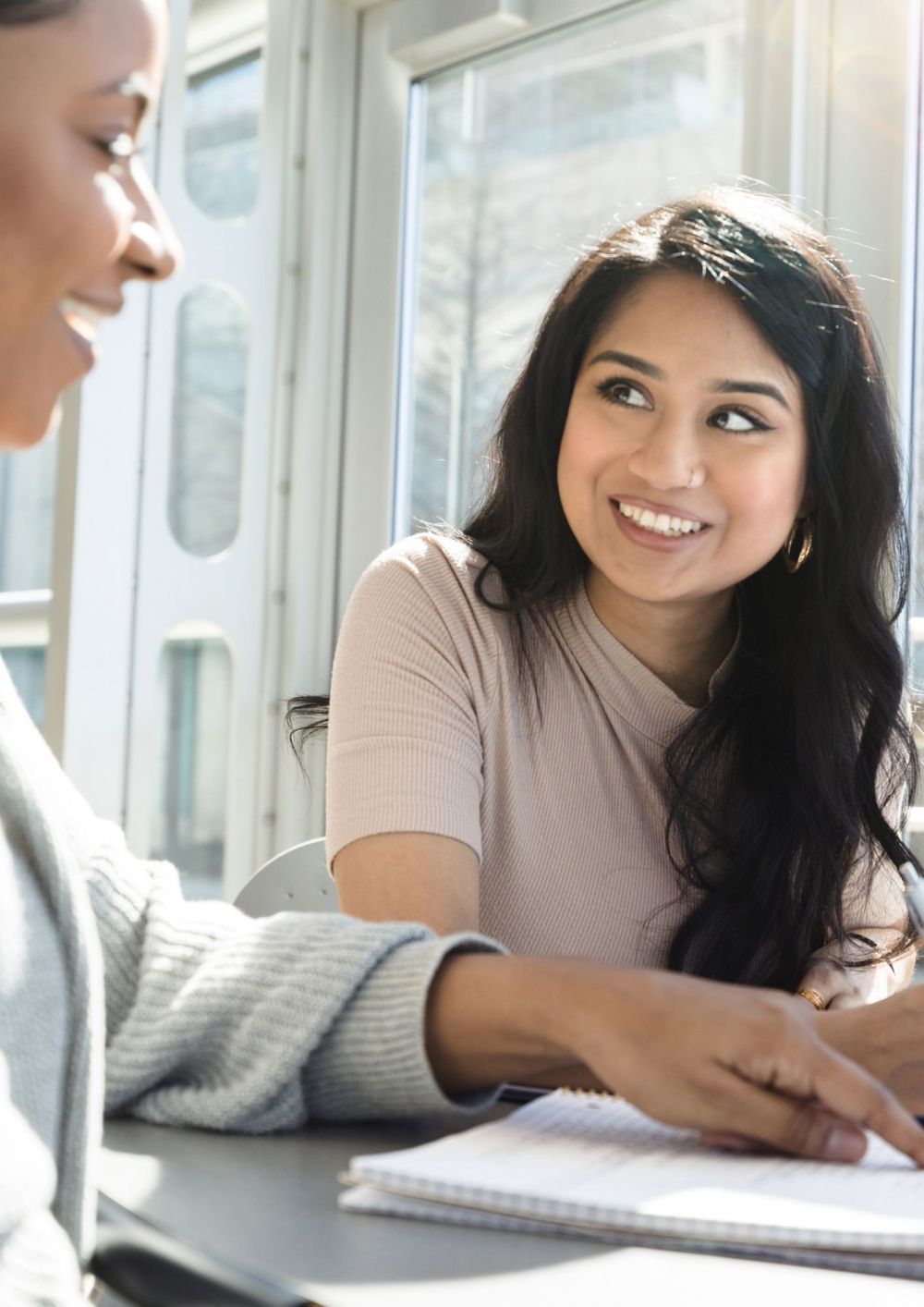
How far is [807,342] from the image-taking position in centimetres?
152

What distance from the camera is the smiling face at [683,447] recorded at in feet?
4.90

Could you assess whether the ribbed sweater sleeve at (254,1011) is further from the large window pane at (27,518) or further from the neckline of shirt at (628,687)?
the large window pane at (27,518)

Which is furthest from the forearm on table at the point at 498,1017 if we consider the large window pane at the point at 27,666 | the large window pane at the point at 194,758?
the large window pane at the point at 27,666

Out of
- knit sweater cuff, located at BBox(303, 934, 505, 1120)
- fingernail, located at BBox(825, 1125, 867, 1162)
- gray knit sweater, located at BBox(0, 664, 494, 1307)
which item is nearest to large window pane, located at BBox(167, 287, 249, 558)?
gray knit sweater, located at BBox(0, 664, 494, 1307)

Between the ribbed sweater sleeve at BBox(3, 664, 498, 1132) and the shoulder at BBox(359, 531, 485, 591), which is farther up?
the shoulder at BBox(359, 531, 485, 591)

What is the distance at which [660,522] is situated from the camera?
1.51m

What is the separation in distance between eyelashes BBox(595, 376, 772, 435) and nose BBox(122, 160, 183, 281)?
0.97m

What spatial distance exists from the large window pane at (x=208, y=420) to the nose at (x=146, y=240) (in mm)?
2203

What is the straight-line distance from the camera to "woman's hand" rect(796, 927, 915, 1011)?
1338mm

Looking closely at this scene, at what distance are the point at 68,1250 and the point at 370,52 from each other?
108 inches

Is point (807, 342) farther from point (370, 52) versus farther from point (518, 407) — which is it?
point (370, 52)

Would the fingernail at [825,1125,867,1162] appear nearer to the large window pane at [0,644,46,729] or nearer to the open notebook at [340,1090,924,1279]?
the open notebook at [340,1090,924,1279]

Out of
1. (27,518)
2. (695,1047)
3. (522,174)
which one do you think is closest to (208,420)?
(522,174)

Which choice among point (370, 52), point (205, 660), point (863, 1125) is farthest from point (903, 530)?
point (370, 52)
